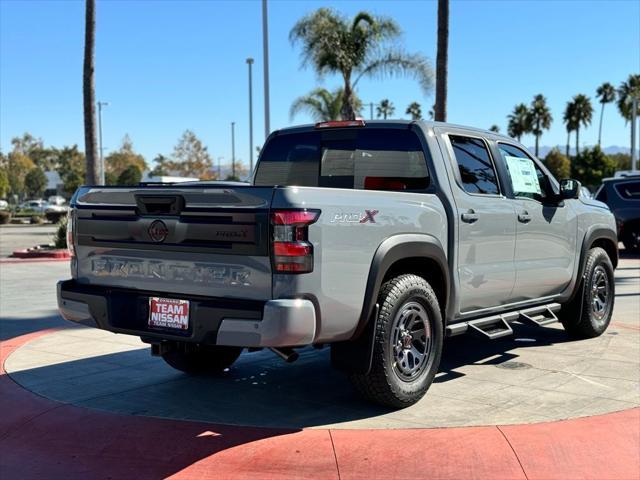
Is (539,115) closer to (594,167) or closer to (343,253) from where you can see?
(594,167)

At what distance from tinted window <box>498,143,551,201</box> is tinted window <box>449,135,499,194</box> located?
27 cm

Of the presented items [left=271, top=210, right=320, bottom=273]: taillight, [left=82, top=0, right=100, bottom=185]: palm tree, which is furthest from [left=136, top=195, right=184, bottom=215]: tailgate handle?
[left=82, top=0, right=100, bottom=185]: palm tree

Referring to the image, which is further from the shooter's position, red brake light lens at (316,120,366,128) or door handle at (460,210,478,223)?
red brake light lens at (316,120,366,128)

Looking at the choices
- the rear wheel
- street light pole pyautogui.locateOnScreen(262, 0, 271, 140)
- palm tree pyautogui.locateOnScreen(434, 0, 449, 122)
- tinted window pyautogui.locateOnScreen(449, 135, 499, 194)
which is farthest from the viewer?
street light pole pyautogui.locateOnScreen(262, 0, 271, 140)

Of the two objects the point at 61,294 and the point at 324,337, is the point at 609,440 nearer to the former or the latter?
the point at 324,337

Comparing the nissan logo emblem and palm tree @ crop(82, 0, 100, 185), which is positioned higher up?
palm tree @ crop(82, 0, 100, 185)

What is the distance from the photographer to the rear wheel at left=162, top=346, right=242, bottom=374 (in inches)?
243

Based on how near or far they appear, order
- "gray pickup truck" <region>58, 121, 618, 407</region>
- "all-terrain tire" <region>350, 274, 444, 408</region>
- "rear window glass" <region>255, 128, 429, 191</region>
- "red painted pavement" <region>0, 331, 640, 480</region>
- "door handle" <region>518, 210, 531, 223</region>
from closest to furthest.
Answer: "red painted pavement" <region>0, 331, 640, 480</region> < "gray pickup truck" <region>58, 121, 618, 407</region> < "all-terrain tire" <region>350, 274, 444, 408</region> < "rear window glass" <region>255, 128, 429, 191</region> < "door handle" <region>518, 210, 531, 223</region>

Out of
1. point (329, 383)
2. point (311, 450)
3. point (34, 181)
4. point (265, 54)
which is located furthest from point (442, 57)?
point (34, 181)

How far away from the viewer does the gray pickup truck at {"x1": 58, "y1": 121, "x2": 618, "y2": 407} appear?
14.2 feet

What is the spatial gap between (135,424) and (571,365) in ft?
12.7

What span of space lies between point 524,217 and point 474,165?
2.29ft

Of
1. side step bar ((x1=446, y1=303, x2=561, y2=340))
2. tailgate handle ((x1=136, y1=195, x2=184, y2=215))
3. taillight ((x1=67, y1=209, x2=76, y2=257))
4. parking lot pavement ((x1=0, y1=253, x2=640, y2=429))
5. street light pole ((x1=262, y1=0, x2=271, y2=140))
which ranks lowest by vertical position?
parking lot pavement ((x1=0, y1=253, x2=640, y2=429))

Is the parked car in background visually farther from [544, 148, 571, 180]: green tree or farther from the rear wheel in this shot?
[544, 148, 571, 180]: green tree
